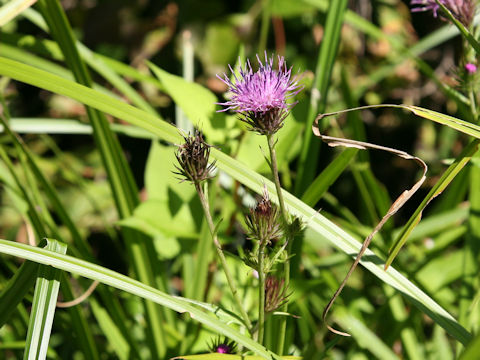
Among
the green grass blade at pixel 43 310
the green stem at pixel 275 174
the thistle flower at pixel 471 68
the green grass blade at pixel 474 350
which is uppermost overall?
the thistle flower at pixel 471 68

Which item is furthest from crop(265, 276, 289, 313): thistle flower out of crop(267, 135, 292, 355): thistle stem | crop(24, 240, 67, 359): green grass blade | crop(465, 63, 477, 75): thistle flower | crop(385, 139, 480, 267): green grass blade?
crop(465, 63, 477, 75): thistle flower

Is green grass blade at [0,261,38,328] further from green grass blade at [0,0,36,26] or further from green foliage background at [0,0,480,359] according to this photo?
green grass blade at [0,0,36,26]

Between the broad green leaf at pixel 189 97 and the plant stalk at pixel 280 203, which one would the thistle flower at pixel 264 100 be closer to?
the plant stalk at pixel 280 203

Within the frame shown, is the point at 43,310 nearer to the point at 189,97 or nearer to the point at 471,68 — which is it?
the point at 189,97

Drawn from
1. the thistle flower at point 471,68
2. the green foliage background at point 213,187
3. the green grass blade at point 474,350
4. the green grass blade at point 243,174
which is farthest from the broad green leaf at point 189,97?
the green grass blade at point 474,350

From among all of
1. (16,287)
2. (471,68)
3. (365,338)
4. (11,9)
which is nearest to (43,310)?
(16,287)
